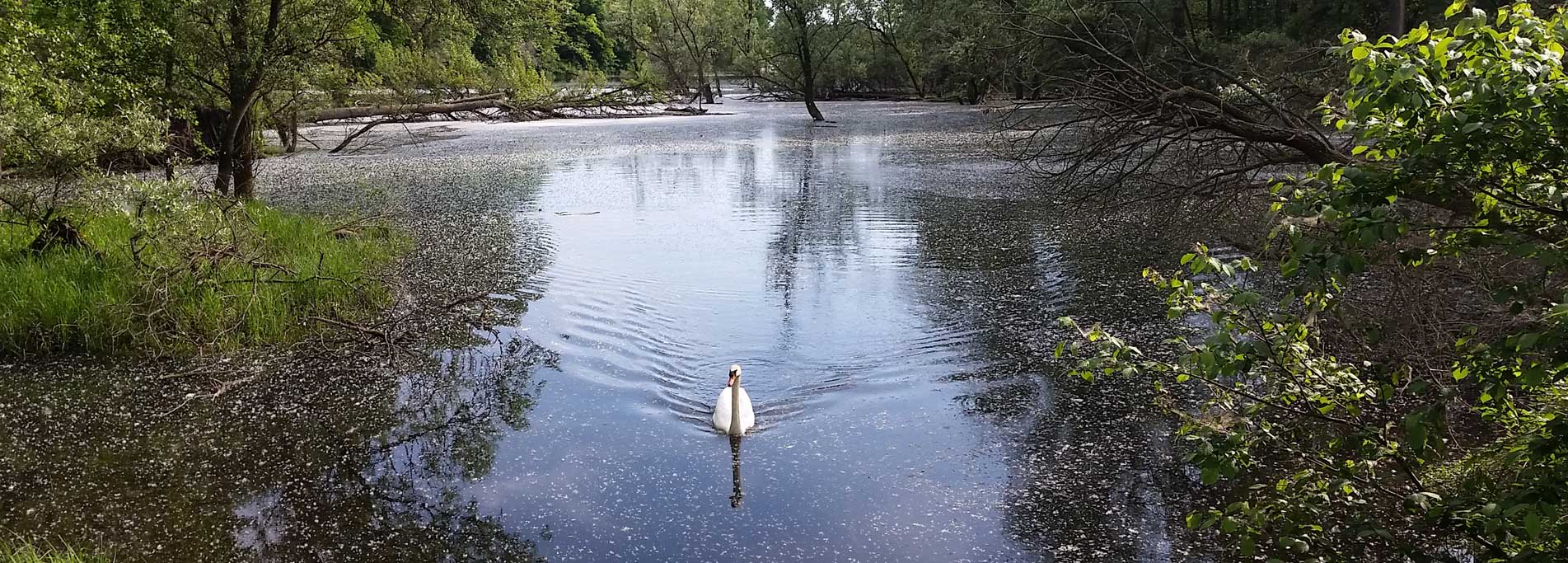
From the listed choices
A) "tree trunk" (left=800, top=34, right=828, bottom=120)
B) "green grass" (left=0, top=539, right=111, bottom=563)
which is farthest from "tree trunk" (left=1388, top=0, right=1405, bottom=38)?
"tree trunk" (left=800, top=34, right=828, bottom=120)

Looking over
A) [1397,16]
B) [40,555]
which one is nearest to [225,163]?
[40,555]

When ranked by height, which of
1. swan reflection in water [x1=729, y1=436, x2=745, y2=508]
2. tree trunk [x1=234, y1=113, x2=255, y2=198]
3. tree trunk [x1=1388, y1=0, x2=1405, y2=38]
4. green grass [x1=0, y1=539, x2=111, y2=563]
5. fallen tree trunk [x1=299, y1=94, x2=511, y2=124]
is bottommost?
swan reflection in water [x1=729, y1=436, x2=745, y2=508]

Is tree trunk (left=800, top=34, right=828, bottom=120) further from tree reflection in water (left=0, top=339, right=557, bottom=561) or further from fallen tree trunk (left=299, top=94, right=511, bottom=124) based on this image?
tree reflection in water (left=0, top=339, right=557, bottom=561)

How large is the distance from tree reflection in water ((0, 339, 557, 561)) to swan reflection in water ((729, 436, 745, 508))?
31.9 inches

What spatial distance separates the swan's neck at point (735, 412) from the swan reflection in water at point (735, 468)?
1.3 inches

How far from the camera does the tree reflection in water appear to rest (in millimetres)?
3840

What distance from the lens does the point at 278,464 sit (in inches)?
177

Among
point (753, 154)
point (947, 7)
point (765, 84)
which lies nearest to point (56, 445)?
point (753, 154)

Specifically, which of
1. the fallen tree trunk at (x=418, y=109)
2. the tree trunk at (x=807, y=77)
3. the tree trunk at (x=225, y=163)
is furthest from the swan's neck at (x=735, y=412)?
the tree trunk at (x=807, y=77)

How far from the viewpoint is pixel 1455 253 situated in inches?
81.0

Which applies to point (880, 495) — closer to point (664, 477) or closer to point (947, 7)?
point (664, 477)

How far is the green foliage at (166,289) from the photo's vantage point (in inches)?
234

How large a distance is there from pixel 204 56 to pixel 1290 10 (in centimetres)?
1915

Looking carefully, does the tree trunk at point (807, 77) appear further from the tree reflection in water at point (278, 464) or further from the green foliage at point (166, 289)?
the tree reflection in water at point (278, 464)
